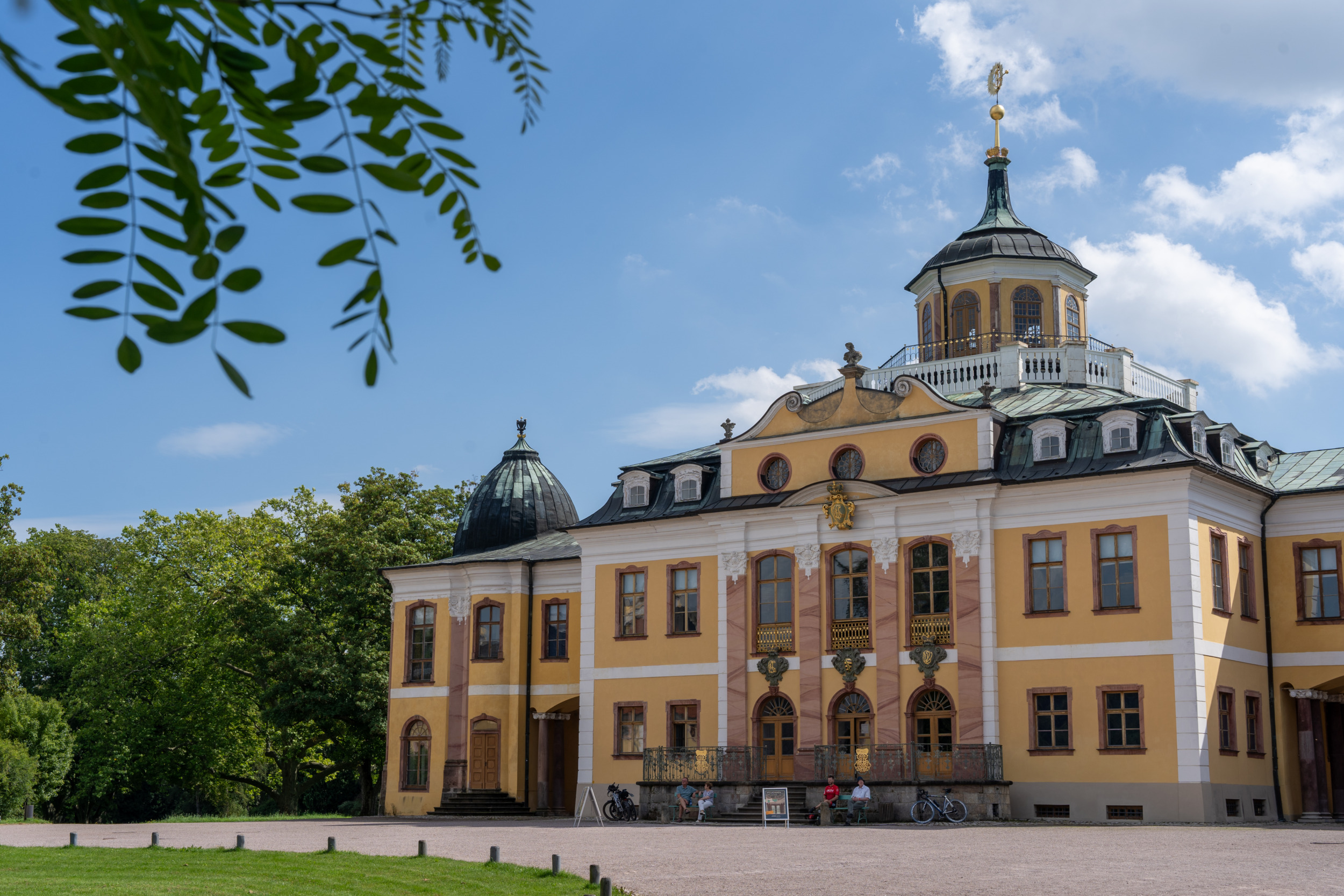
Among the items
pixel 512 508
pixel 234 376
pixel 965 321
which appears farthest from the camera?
pixel 512 508

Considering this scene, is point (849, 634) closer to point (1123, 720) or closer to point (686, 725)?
point (686, 725)

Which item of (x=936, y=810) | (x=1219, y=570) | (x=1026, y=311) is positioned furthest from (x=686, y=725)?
(x=1026, y=311)

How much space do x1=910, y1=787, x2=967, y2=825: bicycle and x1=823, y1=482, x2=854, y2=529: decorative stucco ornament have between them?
7.28m

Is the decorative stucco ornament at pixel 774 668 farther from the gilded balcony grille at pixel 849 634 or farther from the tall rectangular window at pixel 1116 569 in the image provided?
the tall rectangular window at pixel 1116 569

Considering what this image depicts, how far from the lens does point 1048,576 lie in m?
34.8

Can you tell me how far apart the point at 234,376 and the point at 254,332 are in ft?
0.44

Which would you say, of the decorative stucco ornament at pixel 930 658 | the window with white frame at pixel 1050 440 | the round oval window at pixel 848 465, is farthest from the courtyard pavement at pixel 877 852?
the round oval window at pixel 848 465

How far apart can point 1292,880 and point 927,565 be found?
1903 centimetres

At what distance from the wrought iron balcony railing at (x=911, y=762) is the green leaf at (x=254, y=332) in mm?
31378

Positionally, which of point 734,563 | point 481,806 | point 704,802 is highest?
point 734,563

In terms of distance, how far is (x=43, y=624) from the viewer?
68438 mm

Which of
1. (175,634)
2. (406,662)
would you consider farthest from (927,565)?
(175,634)

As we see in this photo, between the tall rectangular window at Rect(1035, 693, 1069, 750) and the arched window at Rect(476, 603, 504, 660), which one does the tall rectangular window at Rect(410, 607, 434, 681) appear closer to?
the arched window at Rect(476, 603, 504, 660)

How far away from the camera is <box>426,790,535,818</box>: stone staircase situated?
41.5m
